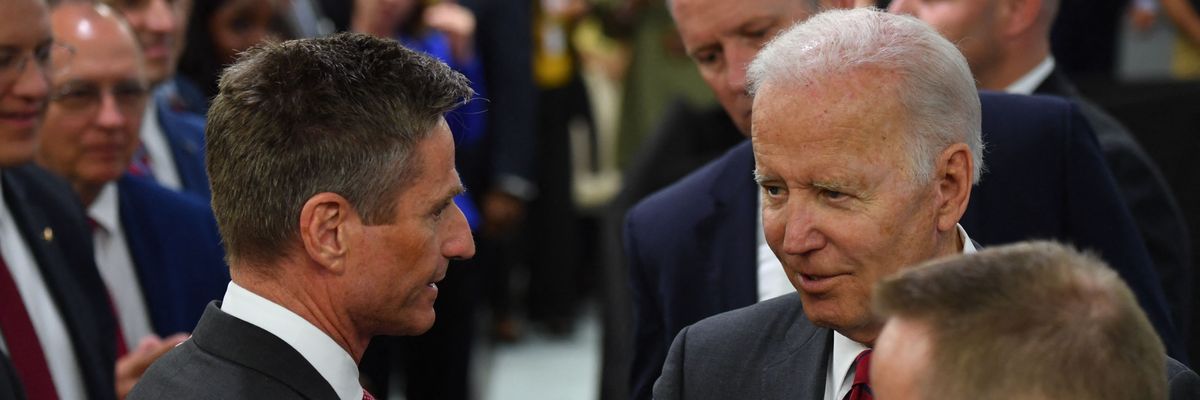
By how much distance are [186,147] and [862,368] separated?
9.46 ft

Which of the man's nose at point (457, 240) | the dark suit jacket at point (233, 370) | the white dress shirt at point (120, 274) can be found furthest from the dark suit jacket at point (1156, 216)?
the white dress shirt at point (120, 274)

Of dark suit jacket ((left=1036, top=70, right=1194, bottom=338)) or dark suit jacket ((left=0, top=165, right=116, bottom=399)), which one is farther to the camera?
dark suit jacket ((left=0, top=165, right=116, bottom=399))

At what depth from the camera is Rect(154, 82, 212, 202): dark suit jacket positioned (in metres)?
4.52

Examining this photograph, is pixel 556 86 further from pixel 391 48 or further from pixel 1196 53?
pixel 391 48

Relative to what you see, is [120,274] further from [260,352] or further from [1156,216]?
[1156,216]

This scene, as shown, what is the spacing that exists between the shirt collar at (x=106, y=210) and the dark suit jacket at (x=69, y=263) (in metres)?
0.40

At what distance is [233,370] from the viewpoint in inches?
84.1

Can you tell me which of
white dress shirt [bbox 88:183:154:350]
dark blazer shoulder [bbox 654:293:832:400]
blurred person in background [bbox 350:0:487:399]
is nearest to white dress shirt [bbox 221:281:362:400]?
dark blazer shoulder [bbox 654:293:832:400]

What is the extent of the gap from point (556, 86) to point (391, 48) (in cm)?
614

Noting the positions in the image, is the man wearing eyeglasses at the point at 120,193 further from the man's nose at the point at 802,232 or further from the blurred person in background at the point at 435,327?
the man's nose at the point at 802,232

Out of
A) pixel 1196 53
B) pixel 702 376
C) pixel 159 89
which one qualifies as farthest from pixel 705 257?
pixel 1196 53

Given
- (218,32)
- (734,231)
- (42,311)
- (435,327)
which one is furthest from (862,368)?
(435,327)

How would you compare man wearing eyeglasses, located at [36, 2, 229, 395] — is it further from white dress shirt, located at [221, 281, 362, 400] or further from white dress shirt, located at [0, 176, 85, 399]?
white dress shirt, located at [221, 281, 362, 400]

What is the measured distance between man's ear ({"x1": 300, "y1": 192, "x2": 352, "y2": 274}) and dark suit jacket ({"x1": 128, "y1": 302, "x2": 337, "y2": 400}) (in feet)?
0.45
